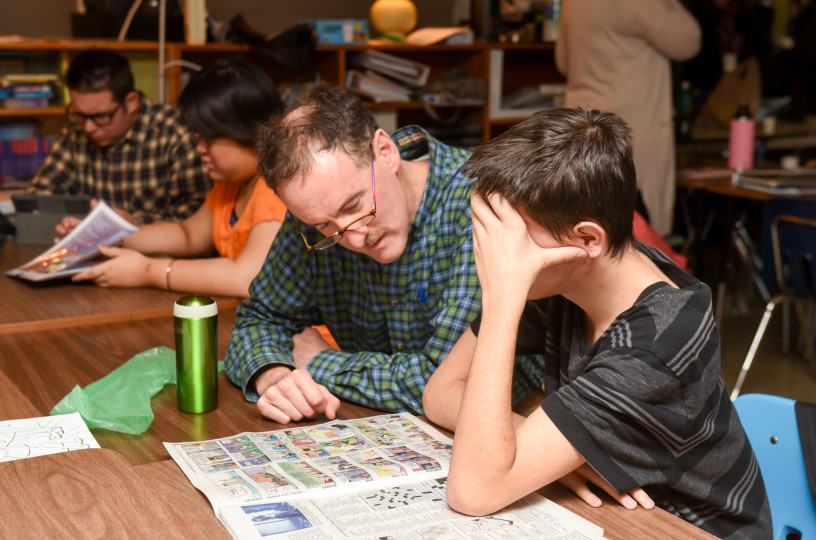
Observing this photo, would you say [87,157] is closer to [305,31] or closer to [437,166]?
[305,31]

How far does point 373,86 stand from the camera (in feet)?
14.0

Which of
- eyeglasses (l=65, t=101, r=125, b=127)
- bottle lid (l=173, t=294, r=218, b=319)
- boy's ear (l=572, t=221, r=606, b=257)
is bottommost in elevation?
bottle lid (l=173, t=294, r=218, b=319)

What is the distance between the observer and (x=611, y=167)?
43.0 inches

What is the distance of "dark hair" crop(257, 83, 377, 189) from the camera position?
1.36 m

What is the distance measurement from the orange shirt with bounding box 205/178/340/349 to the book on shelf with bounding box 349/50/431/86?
1960mm

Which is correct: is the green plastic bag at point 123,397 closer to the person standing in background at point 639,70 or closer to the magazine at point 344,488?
the magazine at point 344,488

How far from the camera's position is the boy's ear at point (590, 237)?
1.08 meters

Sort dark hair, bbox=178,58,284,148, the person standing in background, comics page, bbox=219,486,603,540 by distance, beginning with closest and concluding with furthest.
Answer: comics page, bbox=219,486,603,540, dark hair, bbox=178,58,284,148, the person standing in background

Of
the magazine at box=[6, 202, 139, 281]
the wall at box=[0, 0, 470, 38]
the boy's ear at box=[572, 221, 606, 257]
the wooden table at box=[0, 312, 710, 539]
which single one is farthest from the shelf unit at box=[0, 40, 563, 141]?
the boy's ear at box=[572, 221, 606, 257]

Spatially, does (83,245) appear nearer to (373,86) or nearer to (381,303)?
(381,303)

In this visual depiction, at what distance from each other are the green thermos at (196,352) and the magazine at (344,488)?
14cm

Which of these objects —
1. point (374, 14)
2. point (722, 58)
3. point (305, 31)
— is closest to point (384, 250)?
point (305, 31)

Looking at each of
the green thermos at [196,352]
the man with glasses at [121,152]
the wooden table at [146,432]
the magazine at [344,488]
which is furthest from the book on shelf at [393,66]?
the magazine at [344,488]

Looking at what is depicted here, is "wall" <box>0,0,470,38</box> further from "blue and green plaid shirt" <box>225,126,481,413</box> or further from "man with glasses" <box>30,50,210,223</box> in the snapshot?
"blue and green plaid shirt" <box>225,126,481,413</box>
